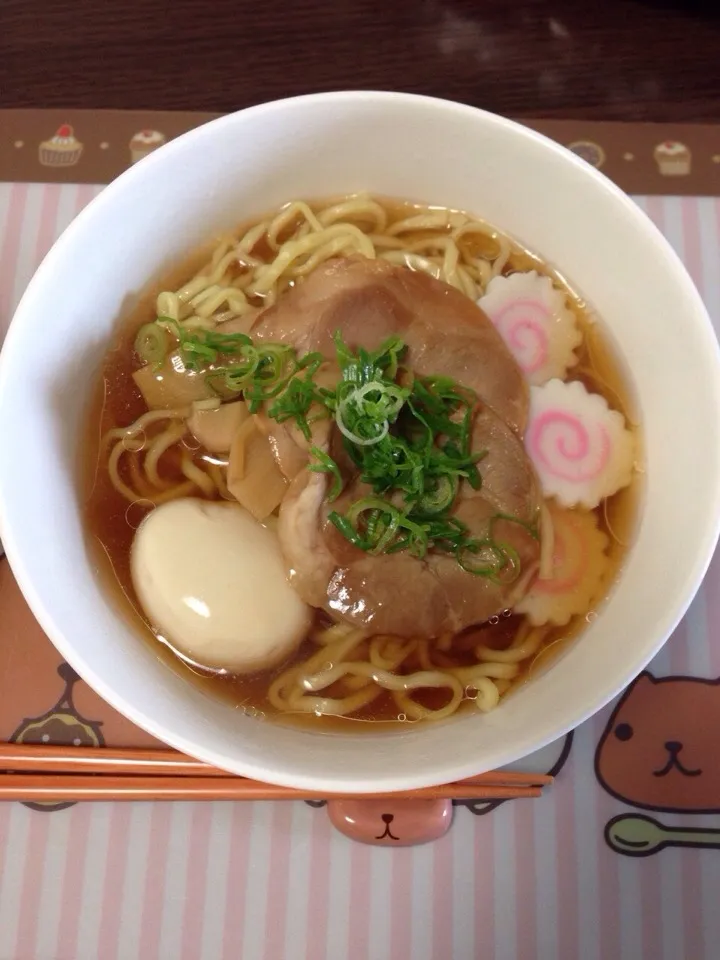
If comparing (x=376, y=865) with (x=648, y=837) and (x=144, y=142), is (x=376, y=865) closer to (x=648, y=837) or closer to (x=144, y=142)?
(x=648, y=837)

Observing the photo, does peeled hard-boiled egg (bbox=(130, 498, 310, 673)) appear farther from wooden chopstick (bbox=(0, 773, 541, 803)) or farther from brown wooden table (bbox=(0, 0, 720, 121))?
brown wooden table (bbox=(0, 0, 720, 121))

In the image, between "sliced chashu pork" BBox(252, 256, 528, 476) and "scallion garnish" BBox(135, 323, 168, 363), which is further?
"scallion garnish" BBox(135, 323, 168, 363)

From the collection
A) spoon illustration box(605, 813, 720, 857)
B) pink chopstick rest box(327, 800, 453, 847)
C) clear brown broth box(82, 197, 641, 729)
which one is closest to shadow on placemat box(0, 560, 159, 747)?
clear brown broth box(82, 197, 641, 729)

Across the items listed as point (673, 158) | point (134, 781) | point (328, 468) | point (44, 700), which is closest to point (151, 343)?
Result: point (328, 468)

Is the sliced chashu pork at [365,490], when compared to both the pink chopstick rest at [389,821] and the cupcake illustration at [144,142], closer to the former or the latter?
the pink chopstick rest at [389,821]

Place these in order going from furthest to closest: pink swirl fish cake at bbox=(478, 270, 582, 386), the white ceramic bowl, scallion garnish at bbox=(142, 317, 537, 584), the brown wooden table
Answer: the brown wooden table
pink swirl fish cake at bbox=(478, 270, 582, 386)
scallion garnish at bbox=(142, 317, 537, 584)
the white ceramic bowl

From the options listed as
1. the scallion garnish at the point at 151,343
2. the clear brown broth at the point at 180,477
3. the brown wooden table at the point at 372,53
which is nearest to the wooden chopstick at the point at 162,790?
the clear brown broth at the point at 180,477
